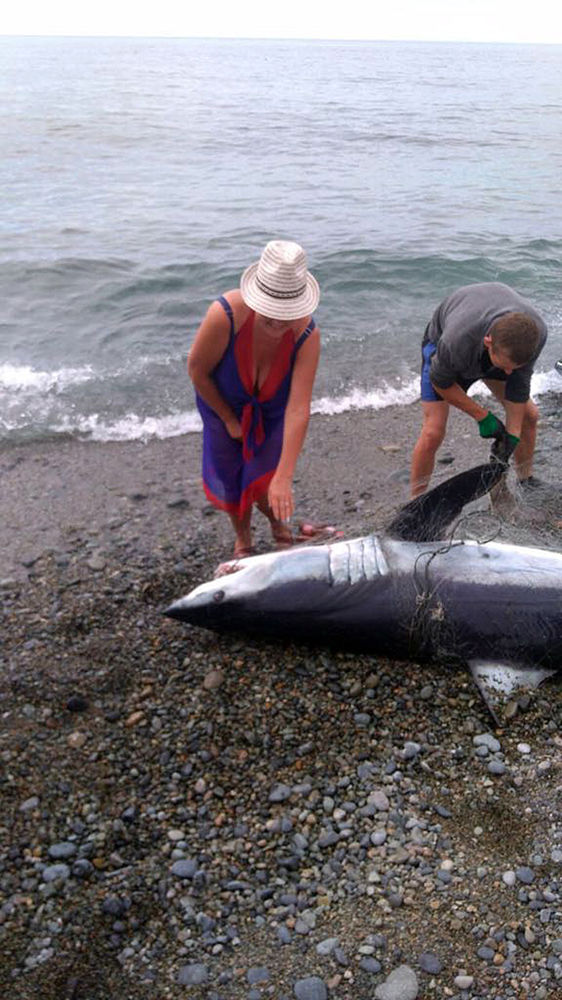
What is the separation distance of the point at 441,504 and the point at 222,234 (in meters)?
12.6

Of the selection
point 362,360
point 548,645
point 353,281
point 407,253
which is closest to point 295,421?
point 548,645

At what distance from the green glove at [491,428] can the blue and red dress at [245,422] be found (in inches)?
51.8

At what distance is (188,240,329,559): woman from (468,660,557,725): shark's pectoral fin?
1.30m

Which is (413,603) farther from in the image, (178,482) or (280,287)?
(178,482)

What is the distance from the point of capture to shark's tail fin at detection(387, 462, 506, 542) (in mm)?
4742

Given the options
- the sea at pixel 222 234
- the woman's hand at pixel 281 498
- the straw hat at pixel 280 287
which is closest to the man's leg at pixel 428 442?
the woman's hand at pixel 281 498

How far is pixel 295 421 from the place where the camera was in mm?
4664

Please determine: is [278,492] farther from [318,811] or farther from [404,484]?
[404,484]

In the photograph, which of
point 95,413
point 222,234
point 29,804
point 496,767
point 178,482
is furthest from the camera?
point 222,234

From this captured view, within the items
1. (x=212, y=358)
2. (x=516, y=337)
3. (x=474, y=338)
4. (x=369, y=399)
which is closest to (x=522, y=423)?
(x=474, y=338)

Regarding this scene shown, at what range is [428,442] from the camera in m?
5.96

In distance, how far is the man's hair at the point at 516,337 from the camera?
476cm

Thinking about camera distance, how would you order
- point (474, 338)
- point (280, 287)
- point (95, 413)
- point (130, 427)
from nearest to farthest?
point (280, 287) → point (474, 338) → point (130, 427) → point (95, 413)

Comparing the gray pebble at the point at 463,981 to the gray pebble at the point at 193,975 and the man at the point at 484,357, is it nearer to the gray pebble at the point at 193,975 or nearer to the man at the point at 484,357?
the gray pebble at the point at 193,975
